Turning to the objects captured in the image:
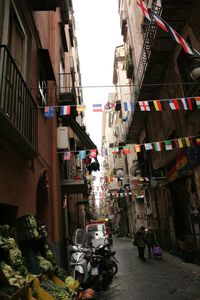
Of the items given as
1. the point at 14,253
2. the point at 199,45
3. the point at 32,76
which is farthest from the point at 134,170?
the point at 14,253

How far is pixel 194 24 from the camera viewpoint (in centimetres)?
1028

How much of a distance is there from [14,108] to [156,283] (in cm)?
732

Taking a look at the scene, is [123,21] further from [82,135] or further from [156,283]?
[156,283]

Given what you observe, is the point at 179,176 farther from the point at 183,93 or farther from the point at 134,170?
the point at 134,170

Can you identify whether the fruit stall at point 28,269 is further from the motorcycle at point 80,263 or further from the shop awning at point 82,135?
the shop awning at point 82,135

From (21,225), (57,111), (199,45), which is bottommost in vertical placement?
(21,225)

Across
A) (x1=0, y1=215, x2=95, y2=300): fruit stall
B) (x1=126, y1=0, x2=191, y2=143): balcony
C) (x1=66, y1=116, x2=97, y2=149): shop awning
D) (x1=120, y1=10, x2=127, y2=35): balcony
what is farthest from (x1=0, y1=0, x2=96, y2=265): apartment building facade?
(x1=120, y1=10, x2=127, y2=35): balcony

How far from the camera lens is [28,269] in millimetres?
4762

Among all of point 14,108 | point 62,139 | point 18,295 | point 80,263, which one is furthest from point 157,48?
point 18,295

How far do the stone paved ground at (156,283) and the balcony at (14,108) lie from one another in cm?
503

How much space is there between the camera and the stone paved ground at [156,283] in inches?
305

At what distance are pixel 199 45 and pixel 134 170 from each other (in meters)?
13.6

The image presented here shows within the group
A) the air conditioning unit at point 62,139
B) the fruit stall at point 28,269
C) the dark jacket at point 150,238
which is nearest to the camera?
the fruit stall at point 28,269

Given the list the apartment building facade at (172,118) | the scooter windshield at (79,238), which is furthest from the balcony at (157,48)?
the scooter windshield at (79,238)
